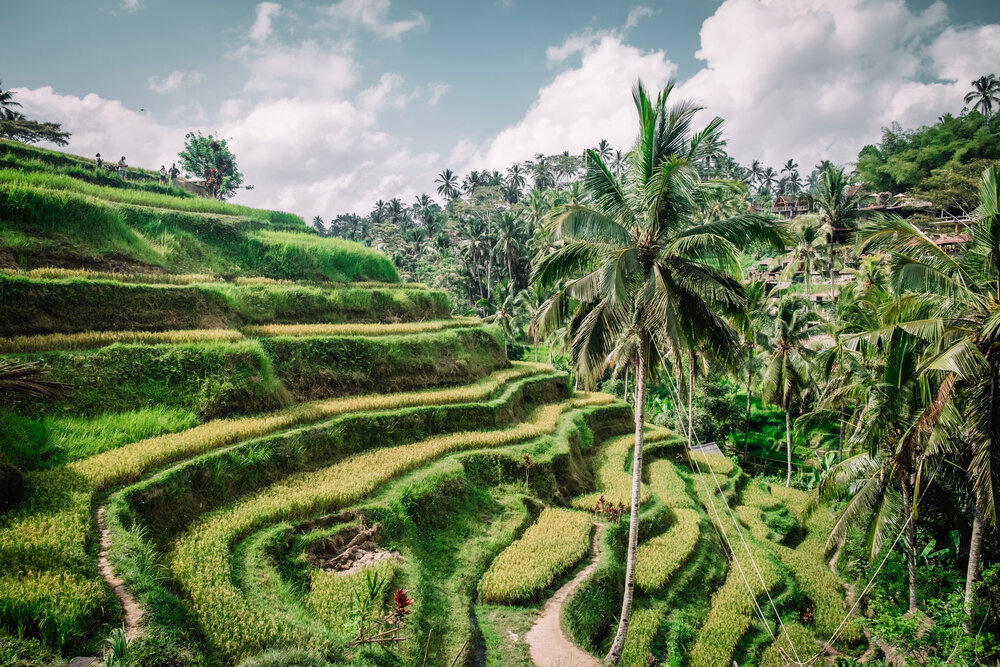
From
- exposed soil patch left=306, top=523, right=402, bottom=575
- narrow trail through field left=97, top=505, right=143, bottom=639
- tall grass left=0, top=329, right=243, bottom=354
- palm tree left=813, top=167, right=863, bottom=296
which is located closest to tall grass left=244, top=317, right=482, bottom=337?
tall grass left=0, top=329, right=243, bottom=354

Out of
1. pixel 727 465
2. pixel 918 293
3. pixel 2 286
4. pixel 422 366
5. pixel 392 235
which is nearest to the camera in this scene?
pixel 918 293

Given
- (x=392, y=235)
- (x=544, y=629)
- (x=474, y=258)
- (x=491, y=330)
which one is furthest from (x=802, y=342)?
(x=392, y=235)

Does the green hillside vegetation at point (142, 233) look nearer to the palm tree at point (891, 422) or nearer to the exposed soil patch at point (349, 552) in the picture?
the exposed soil patch at point (349, 552)

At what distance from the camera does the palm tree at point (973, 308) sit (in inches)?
316

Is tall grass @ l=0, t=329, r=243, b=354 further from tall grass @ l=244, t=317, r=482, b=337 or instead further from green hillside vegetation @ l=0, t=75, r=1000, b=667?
tall grass @ l=244, t=317, r=482, b=337

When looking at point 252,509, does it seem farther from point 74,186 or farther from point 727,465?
point 727,465

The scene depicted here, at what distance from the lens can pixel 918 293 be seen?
9.91 metres

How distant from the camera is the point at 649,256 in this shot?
33.0ft

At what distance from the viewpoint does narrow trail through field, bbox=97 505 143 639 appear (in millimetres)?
6625

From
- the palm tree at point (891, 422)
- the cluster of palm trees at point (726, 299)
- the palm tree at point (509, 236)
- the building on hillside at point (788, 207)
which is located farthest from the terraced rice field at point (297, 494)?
the building on hillside at point (788, 207)

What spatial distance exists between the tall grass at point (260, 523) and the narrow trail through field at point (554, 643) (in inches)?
176

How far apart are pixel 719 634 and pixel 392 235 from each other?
214 ft

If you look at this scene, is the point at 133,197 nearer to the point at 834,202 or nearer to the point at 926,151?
the point at 834,202

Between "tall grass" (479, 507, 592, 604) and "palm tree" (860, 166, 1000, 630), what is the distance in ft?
26.1
